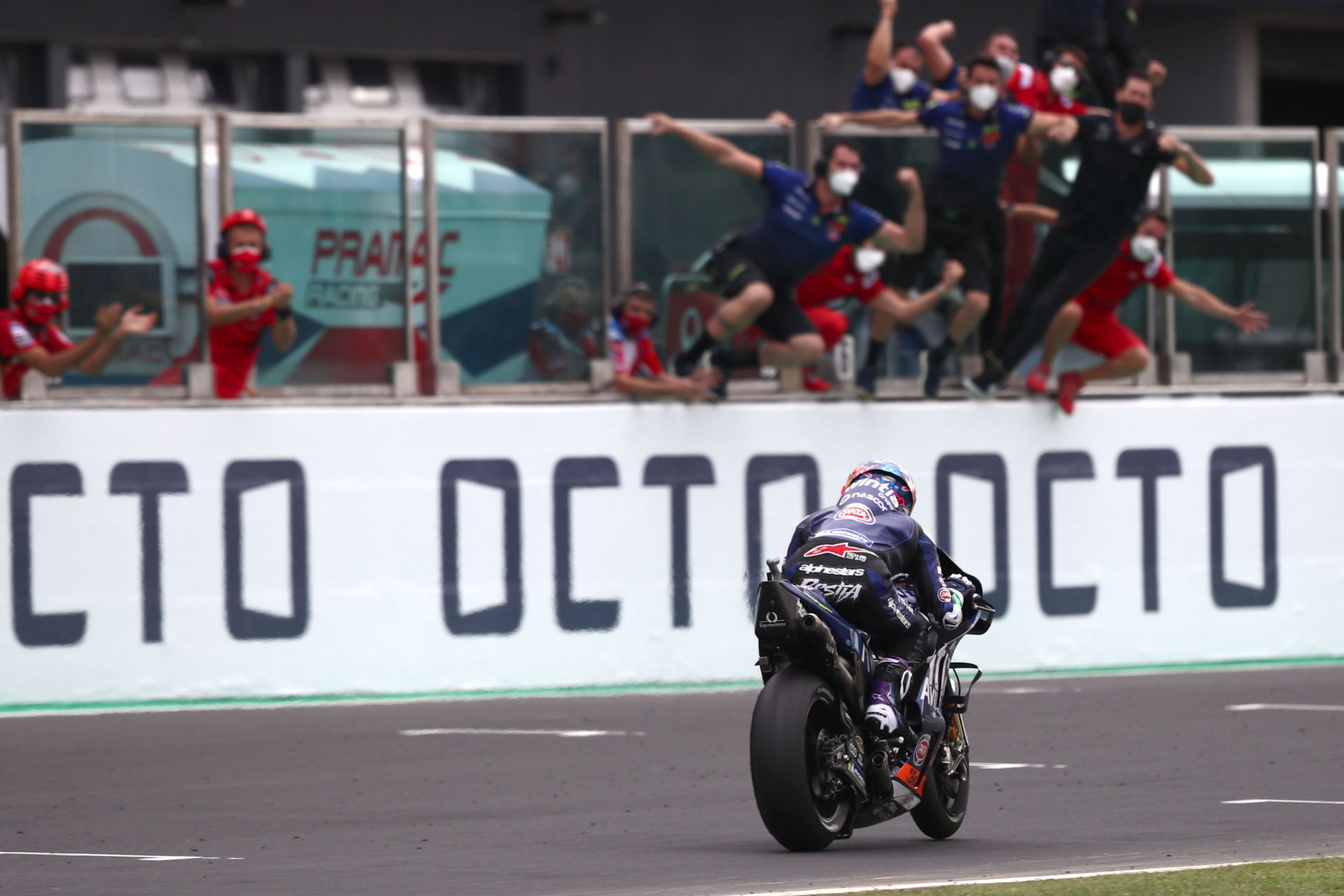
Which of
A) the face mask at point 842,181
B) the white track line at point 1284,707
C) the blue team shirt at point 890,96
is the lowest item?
the white track line at point 1284,707

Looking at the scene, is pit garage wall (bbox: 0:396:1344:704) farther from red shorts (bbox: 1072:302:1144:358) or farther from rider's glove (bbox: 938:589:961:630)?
rider's glove (bbox: 938:589:961:630)

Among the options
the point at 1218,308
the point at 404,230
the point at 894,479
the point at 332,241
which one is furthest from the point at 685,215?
the point at 894,479

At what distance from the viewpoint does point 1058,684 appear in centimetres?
1675

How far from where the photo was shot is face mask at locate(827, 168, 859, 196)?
Answer: 1631 cm

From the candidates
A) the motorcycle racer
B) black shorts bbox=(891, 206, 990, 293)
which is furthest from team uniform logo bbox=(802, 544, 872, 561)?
black shorts bbox=(891, 206, 990, 293)

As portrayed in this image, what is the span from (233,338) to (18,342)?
145 centimetres

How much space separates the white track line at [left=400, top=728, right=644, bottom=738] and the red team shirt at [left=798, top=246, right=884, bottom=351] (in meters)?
4.28

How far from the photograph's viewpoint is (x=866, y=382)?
17.1 metres

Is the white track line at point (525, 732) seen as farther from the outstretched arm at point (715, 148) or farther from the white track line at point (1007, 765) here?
the outstretched arm at point (715, 148)

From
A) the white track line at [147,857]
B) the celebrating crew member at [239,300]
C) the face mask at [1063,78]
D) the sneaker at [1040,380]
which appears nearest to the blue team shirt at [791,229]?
the sneaker at [1040,380]

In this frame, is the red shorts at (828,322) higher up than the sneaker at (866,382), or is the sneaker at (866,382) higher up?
the red shorts at (828,322)

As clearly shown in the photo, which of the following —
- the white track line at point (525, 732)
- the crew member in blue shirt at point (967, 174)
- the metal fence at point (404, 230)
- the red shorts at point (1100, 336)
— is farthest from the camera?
the red shorts at point (1100, 336)

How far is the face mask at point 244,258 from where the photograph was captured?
50.5ft

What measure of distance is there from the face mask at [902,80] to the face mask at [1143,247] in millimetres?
2103
